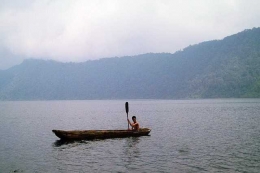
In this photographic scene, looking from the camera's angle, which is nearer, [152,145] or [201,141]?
[152,145]

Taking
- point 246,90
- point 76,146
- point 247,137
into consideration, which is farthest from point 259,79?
point 76,146

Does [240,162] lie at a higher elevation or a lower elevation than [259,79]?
lower

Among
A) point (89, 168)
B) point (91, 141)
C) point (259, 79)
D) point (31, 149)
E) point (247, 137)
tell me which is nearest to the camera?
point (89, 168)

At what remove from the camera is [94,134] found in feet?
102

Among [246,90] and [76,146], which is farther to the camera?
[246,90]

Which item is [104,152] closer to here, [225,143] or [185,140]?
[185,140]

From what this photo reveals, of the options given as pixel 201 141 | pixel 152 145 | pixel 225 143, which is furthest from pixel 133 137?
pixel 225 143

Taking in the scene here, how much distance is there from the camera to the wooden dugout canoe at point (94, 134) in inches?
1166

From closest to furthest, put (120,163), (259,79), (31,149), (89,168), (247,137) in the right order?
(89,168) < (120,163) < (31,149) < (247,137) < (259,79)

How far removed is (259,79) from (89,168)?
19990 cm

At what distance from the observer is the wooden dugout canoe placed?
29622 millimetres

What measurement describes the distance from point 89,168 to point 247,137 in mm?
20392

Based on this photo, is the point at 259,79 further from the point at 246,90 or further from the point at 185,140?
the point at 185,140

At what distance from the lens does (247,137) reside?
32312mm
